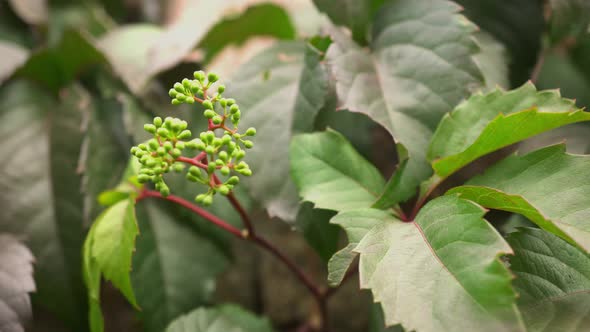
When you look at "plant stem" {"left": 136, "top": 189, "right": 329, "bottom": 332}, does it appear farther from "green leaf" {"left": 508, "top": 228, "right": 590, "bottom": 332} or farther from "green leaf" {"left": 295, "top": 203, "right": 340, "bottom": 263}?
"green leaf" {"left": 508, "top": 228, "right": 590, "bottom": 332}

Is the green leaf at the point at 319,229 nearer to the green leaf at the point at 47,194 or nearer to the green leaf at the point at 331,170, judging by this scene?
the green leaf at the point at 331,170

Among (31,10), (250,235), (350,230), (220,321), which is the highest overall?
(31,10)

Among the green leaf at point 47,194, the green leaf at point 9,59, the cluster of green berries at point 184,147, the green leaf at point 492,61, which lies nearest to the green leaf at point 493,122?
the green leaf at point 492,61

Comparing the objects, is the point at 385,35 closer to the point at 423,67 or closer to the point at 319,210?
the point at 423,67

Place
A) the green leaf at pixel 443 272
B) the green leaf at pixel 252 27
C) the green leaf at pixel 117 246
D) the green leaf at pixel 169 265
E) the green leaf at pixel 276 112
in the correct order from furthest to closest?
the green leaf at pixel 252 27
the green leaf at pixel 169 265
the green leaf at pixel 276 112
the green leaf at pixel 117 246
the green leaf at pixel 443 272

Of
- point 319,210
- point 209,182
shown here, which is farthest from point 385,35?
point 209,182

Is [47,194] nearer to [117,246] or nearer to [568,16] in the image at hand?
[117,246]

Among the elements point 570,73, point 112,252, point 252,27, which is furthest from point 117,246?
point 570,73
